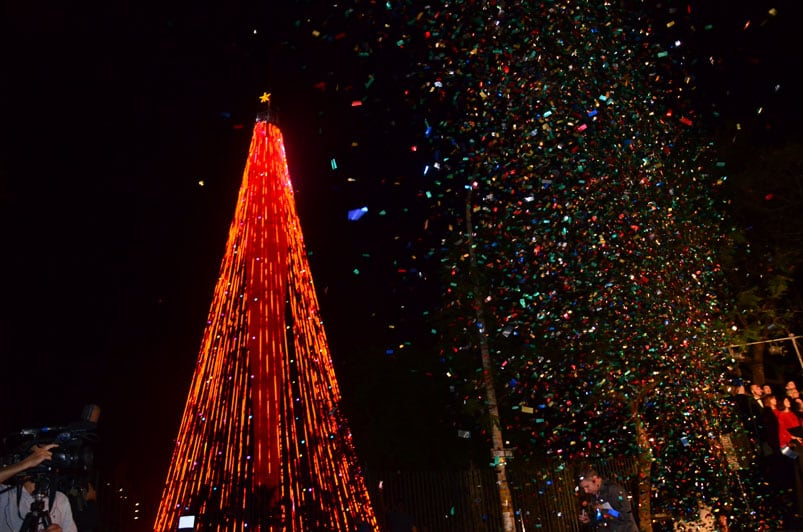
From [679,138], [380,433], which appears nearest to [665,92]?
[679,138]

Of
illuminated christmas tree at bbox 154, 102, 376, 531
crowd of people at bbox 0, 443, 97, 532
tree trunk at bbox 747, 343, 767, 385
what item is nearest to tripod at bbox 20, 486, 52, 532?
crowd of people at bbox 0, 443, 97, 532

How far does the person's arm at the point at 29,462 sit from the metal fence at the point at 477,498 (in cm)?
935

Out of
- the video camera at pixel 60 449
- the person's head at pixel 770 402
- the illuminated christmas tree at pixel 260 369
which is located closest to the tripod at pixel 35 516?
the video camera at pixel 60 449

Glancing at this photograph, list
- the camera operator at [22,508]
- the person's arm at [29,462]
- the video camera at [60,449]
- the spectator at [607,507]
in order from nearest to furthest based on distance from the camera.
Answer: the person's arm at [29,462]
the video camera at [60,449]
the camera operator at [22,508]
the spectator at [607,507]

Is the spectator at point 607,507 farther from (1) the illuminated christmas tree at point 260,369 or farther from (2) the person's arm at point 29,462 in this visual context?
(2) the person's arm at point 29,462

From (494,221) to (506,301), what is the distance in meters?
1.80

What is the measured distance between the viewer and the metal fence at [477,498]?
42.7ft

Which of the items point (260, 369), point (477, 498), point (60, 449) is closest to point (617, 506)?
point (60, 449)

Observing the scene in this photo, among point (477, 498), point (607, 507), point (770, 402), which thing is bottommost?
point (607, 507)

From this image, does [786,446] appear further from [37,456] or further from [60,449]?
[37,456]

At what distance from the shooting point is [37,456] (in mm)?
3912

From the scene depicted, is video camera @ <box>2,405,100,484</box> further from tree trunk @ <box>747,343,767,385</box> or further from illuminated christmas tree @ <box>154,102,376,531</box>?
tree trunk @ <box>747,343,767,385</box>

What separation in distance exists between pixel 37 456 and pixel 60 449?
172mm

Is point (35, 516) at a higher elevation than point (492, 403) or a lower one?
lower
